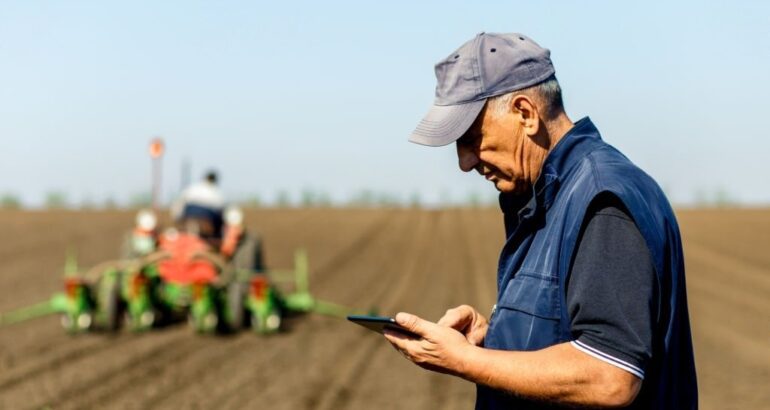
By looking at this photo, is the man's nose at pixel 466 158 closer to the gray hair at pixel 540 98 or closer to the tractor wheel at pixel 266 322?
the gray hair at pixel 540 98

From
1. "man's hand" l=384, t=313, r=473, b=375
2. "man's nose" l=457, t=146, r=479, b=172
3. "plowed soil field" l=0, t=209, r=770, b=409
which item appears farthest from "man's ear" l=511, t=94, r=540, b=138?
"plowed soil field" l=0, t=209, r=770, b=409

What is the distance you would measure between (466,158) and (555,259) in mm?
342

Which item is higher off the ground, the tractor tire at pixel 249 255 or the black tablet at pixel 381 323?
the black tablet at pixel 381 323

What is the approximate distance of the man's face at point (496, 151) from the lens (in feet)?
8.16

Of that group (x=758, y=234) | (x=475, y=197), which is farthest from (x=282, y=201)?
(x=758, y=234)

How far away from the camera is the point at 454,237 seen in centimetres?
2595

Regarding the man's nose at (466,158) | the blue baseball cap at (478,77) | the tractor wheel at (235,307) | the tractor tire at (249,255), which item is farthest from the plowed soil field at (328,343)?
the blue baseball cap at (478,77)

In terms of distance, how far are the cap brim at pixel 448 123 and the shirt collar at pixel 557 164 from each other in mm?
186

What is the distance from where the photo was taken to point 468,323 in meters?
2.89

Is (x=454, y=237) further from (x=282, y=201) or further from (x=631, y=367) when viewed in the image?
(x=631, y=367)

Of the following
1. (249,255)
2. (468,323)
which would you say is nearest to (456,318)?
(468,323)

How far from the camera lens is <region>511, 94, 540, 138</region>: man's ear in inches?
96.6

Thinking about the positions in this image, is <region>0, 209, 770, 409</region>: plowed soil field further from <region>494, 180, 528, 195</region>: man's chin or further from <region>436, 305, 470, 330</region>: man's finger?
<region>494, 180, 528, 195</region>: man's chin

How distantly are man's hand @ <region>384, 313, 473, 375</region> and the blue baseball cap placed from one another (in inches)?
15.1
